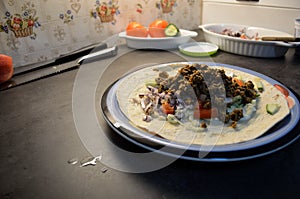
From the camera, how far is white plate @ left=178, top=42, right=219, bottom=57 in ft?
4.46

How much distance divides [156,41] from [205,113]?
0.83 metres

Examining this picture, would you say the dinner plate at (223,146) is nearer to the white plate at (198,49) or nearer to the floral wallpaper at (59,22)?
the white plate at (198,49)

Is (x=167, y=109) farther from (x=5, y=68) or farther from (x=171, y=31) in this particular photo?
(x=171, y=31)

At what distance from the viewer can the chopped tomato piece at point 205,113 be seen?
2.33 ft

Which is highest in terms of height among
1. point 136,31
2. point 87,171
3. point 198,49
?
point 136,31

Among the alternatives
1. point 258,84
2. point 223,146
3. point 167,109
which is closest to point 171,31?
point 258,84

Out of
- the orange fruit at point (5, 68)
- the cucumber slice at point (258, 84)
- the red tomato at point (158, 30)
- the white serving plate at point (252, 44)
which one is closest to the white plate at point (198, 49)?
the white serving plate at point (252, 44)

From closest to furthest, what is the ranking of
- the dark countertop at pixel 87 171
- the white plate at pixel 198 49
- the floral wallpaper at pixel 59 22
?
1. the dark countertop at pixel 87 171
2. the floral wallpaper at pixel 59 22
3. the white plate at pixel 198 49

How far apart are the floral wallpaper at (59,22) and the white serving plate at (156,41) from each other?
0.60ft

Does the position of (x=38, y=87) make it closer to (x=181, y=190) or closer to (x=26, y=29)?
(x=26, y=29)

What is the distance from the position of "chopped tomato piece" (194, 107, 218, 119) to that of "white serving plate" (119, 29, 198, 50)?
0.82 m

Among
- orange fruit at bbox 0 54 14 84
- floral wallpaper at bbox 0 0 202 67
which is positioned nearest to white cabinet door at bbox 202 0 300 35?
floral wallpaper at bbox 0 0 202 67

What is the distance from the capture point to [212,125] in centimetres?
68

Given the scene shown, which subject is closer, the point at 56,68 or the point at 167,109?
the point at 167,109
